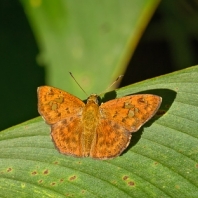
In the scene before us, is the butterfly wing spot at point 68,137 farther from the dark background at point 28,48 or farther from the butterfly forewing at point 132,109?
the dark background at point 28,48

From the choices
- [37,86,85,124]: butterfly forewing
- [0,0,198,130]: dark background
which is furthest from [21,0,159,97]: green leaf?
[37,86,85,124]: butterfly forewing

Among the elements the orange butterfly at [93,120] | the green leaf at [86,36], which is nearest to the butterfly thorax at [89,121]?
the orange butterfly at [93,120]

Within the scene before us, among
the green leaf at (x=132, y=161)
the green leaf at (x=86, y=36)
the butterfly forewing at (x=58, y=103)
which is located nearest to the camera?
the green leaf at (x=132, y=161)

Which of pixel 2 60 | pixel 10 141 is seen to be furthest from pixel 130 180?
pixel 2 60

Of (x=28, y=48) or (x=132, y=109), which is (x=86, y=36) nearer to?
(x=28, y=48)

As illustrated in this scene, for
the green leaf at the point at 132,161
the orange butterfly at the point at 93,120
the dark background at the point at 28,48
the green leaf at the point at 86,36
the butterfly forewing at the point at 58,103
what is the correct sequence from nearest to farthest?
the green leaf at the point at 132,161, the orange butterfly at the point at 93,120, the butterfly forewing at the point at 58,103, the green leaf at the point at 86,36, the dark background at the point at 28,48

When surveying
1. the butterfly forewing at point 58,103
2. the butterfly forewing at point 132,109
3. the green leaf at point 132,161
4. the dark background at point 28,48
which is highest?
the dark background at point 28,48

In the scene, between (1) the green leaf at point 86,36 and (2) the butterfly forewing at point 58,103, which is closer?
(2) the butterfly forewing at point 58,103
